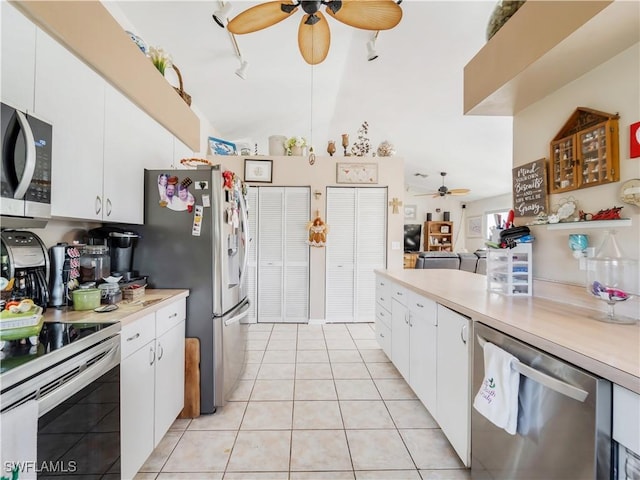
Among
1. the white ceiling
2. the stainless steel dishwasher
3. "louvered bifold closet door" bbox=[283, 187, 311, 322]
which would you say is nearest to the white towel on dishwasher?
the stainless steel dishwasher

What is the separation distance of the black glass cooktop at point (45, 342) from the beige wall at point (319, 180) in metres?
3.00

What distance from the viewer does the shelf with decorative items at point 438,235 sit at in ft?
28.6

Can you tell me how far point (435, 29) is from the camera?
2.48 meters

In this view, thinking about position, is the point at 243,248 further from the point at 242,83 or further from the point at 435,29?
the point at 435,29

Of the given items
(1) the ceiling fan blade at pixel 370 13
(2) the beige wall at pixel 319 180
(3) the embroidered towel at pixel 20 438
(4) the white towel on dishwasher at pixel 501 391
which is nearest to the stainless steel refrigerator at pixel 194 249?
(3) the embroidered towel at pixel 20 438

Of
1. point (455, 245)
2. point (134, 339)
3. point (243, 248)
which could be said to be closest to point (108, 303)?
point (134, 339)

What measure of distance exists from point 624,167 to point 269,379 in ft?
8.65

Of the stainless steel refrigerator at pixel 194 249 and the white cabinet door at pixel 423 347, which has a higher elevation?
the stainless steel refrigerator at pixel 194 249

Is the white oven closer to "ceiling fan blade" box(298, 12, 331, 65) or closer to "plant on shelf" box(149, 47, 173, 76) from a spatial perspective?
"ceiling fan blade" box(298, 12, 331, 65)

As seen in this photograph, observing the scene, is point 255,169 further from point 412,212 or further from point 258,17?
point 412,212

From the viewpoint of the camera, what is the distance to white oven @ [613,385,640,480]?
→ 0.69 m

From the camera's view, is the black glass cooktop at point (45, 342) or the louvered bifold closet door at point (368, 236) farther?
the louvered bifold closet door at point (368, 236)

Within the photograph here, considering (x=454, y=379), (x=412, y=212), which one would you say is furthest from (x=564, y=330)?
(x=412, y=212)

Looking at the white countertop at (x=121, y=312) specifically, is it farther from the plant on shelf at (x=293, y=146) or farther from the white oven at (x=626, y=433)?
Answer: the plant on shelf at (x=293, y=146)
